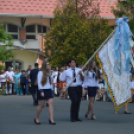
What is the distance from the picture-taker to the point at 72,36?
28172 mm

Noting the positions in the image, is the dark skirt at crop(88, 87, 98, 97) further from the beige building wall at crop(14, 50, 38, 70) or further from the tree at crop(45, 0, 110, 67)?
the beige building wall at crop(14, 50, 38, 70)

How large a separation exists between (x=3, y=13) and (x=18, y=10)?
182cm

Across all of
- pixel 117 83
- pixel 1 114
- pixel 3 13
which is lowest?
pixel 1 114

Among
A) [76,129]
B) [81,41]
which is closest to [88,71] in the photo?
[76,129]

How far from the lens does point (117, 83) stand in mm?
11102

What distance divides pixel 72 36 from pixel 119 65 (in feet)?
56.6

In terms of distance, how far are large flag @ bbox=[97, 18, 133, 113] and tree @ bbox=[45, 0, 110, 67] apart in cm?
1649

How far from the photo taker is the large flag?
1100 cm

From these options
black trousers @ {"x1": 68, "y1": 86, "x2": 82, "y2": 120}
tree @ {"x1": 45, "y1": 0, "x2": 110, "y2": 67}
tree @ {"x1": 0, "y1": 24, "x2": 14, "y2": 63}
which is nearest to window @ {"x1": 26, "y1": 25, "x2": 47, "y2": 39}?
tree @ {"x1": 0, "y1": 24, "x2": 14, "y2": 63}

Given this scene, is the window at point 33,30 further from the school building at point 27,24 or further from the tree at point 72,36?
the tree at point 72,36

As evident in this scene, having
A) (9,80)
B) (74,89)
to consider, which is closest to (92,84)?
Answer: (74,89)

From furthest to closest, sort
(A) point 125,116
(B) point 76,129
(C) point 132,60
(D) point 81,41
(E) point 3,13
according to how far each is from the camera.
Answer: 1. (E) point 3,13
2. (D) point 81,41
3. (A) point 125,116
4. (C) point 132,60
5. (B) point 76,129

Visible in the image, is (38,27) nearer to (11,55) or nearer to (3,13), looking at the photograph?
(3,13)

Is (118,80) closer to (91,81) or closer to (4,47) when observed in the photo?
(91,81)
